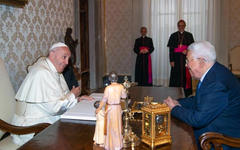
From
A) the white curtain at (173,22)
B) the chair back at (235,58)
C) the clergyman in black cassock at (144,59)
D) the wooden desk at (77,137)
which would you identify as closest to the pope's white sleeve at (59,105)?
the wooden desk at (77,137)

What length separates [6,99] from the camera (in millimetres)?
2576

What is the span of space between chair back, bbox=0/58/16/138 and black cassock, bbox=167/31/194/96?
17.6 feet

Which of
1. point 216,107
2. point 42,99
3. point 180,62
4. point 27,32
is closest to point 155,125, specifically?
point 216,107

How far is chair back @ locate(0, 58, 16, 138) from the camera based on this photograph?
99.2 inches

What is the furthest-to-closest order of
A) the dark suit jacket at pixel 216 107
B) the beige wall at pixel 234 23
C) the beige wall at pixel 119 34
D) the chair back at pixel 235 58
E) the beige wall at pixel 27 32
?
1. the beige wall at pixel 119 34
2. the beige wall at pixel 234 23
3. the chair back at pixel 235 58
4. the beige wall at pixel 27 32
5. the dark suit jacket at pixel 216 107

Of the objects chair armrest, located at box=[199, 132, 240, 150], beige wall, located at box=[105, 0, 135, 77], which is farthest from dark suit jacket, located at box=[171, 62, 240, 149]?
beige wall, located at box=[105, 0, 135, 77]

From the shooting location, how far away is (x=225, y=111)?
211 centimetres

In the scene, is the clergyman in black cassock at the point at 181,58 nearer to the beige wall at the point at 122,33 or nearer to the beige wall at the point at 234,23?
the beige wall at the point at 122,33

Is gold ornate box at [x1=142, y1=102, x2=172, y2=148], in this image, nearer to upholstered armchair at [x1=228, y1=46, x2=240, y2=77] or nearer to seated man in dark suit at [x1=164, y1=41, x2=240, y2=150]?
seated man in dark suit at [x1=164, y1=41, x2=240, y2=150]

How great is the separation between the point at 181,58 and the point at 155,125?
19.6ft

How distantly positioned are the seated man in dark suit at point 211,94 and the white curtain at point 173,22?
679 cm

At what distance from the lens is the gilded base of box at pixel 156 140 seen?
1.51 meters

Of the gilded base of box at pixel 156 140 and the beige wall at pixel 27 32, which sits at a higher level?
the beige wall at pixel 27 32

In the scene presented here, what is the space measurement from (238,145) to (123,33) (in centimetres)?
758
